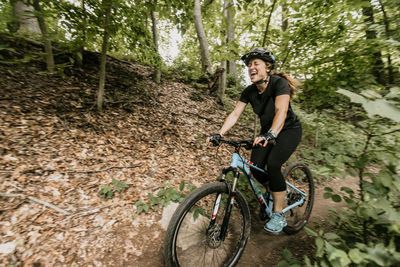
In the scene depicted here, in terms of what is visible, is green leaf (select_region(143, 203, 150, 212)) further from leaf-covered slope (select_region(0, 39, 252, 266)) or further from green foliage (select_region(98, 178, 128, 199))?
green foliage (select_region(98, 178, 128, 199))

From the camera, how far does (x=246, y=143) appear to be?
254 cm

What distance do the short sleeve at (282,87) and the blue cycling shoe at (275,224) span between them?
202 cm

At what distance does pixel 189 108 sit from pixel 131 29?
344cm

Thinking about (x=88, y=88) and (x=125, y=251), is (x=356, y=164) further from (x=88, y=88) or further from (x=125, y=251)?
(x=88, y=88)

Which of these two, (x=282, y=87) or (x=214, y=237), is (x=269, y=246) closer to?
(x=214, y=237)

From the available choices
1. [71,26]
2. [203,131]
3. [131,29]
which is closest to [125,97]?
[131,29]

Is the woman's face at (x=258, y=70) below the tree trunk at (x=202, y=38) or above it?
below

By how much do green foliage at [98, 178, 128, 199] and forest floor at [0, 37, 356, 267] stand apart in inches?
3.0

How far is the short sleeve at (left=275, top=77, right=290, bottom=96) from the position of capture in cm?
268

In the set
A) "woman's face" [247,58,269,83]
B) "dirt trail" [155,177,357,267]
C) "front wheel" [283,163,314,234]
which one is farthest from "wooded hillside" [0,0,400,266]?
"woman's face" [247,58,269,83]

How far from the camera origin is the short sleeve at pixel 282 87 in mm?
2682

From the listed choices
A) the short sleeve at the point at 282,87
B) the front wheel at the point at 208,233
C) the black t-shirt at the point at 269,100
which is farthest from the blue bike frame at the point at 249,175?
the short sleeve at the point at 282,87

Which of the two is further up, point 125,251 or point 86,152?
point 86,152

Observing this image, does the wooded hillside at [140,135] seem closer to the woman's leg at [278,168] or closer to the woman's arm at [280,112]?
the woman's leg at [278,168]
